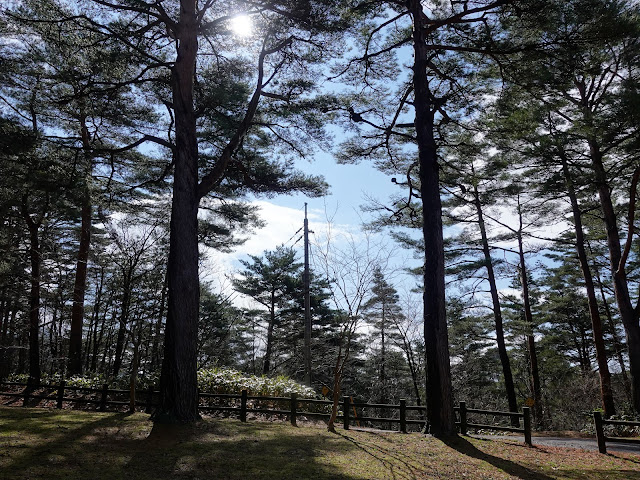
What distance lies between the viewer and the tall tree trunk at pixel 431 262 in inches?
296

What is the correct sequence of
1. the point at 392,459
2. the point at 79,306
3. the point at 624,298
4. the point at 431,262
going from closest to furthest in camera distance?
the point at 392,459 → the point at 431,262 → the point at 624,298 → the point at 79,306

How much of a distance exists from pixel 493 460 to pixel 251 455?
12.3 feet

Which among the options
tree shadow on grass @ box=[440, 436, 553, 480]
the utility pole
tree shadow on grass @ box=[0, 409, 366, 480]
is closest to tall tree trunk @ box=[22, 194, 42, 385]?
tree shadow on grass @ box=[0, 409, 366, 480]

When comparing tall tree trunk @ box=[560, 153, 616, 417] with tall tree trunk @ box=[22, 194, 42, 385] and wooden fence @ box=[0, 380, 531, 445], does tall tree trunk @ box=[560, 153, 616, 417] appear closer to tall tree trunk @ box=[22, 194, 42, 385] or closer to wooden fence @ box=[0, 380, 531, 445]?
wooden fence @ box=[0, 380, 531, 445]

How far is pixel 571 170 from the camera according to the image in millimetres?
11695

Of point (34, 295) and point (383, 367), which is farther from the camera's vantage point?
point (383, 367)

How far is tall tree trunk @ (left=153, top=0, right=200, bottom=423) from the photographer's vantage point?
6988 mm

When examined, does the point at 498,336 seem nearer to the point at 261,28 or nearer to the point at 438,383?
the point at 438,383

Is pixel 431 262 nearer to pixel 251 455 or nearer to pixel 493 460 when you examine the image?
pixel 493 460

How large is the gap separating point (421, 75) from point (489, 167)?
6450 millimetres

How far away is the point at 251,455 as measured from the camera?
17.8 feet

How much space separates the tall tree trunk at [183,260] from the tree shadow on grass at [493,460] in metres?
4.67

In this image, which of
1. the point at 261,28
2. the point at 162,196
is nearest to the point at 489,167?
the point at 261,28

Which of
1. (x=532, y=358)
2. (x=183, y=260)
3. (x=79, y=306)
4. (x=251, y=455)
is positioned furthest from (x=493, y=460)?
(x=79, y=306)
